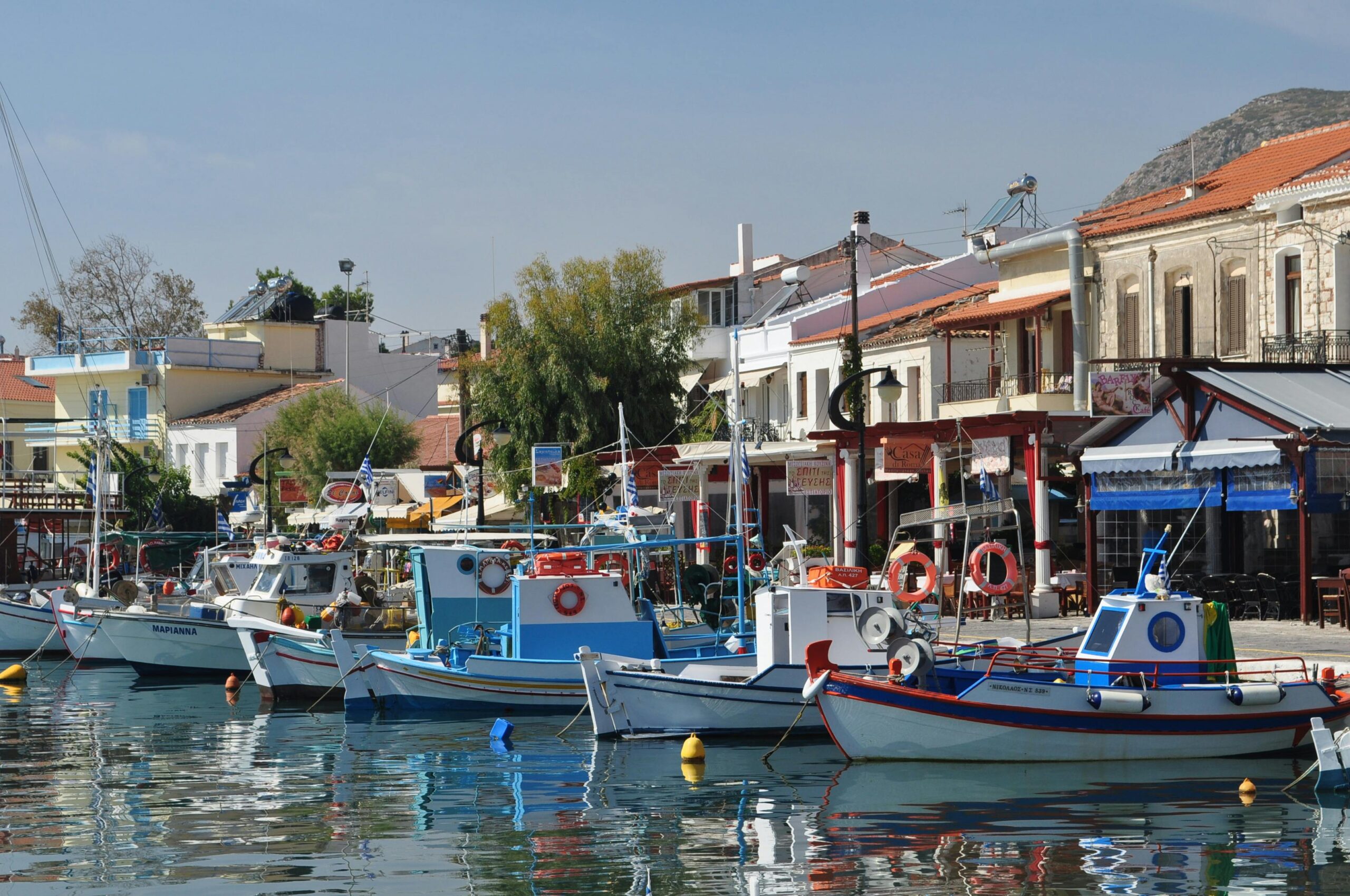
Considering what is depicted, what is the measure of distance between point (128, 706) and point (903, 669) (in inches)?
588

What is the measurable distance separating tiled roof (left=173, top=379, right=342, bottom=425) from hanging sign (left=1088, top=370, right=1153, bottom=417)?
129 feet

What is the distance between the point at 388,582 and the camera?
123ft

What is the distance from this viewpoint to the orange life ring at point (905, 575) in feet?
73.3

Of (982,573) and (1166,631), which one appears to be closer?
(1166,631)

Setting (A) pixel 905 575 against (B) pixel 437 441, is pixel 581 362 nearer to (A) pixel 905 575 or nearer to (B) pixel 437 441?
(B) pixel 437 441

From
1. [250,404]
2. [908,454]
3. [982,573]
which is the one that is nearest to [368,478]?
[908,454]

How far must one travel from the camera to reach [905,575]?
23031 millimetres

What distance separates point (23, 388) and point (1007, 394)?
54414 millimetres

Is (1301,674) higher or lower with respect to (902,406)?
lower

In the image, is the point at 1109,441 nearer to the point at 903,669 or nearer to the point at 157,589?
the point at 903,669

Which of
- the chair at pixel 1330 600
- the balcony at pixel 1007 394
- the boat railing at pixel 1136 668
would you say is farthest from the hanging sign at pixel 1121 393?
the boat railing at pixel 1136 668

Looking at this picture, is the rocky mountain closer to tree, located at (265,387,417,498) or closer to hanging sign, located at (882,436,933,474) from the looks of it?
tree, located at (265,387,417,498)

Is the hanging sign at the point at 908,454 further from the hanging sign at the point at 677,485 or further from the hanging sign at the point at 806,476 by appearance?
the hanging sign at the point at 677,485

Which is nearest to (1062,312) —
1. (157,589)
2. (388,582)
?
(388,582)
